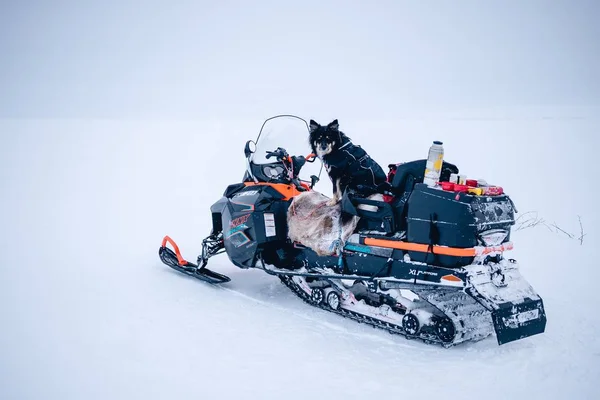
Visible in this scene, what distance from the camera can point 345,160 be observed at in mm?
4379

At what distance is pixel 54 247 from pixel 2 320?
2525 millimetres

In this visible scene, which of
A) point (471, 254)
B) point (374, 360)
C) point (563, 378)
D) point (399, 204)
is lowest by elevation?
point (374, 360)

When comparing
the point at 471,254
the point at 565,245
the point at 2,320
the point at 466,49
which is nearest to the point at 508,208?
the point at 471,254

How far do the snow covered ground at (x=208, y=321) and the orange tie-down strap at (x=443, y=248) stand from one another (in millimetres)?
803

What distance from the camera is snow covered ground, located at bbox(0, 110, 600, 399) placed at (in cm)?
337

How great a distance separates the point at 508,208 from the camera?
3885mm

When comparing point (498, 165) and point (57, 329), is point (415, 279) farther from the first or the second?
point (498, 165)

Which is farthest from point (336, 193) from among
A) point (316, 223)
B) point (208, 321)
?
point (208, 321)

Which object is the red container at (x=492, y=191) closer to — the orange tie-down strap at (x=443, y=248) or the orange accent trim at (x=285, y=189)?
the orange tie-down strap at (x=443, y=248)

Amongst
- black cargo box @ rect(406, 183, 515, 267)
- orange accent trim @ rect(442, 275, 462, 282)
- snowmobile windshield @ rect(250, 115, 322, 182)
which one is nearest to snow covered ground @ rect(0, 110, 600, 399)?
orange accent trim @ rect(442, 275, 462, 282)

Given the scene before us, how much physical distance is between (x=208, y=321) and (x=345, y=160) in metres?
1.96

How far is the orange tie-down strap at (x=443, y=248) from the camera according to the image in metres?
3.64

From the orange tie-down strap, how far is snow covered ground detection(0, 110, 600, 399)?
0.80 m

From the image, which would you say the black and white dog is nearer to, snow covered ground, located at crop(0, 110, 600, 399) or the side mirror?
the side mirror
